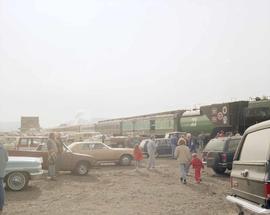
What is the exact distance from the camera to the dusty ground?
35.5 ft

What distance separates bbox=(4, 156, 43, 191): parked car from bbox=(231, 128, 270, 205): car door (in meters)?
8.29

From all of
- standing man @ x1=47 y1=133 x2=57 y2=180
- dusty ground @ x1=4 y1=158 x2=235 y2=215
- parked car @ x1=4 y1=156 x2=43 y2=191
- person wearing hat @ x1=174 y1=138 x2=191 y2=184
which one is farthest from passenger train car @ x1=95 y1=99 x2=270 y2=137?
parked car @ x1=4 y1=156 x2=43 y2=191

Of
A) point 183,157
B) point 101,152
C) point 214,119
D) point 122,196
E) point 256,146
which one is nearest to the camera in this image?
point 256,146

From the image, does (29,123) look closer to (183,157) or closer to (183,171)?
(183,157)

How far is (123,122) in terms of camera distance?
60.1 meters

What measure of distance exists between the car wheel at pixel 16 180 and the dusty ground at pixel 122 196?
0.27 m

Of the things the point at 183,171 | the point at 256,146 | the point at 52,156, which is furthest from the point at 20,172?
the point at 256,146

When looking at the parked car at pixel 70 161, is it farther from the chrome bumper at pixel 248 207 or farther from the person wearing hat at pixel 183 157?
the chrome bumper at pixel 248 207

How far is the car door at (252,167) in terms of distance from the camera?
6.19 m

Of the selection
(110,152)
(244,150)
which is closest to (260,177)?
(244,150)

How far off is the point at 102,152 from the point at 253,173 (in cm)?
1819

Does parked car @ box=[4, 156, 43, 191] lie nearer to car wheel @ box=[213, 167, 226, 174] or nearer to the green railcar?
car wheel @ box=[213, 167, 226, 174]

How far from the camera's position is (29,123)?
2507 inches

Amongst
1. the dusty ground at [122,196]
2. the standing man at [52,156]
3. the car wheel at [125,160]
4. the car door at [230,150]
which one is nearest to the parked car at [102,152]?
the car wheel at [125,160]
